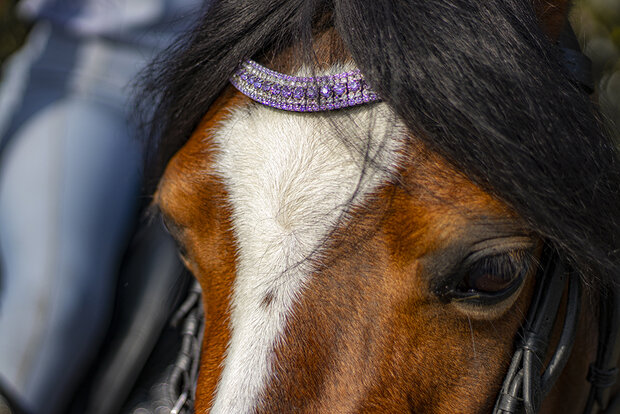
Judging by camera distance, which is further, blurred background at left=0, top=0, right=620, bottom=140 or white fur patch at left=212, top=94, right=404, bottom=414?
blurred background at left=0, top=0, right=620, bottom=140

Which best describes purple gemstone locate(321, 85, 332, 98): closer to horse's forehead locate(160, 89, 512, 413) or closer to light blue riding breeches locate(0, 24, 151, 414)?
horse's forehead locate(160, 89, 512, 413)

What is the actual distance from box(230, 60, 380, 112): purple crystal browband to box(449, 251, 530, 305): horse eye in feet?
0.95

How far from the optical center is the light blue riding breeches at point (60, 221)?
145 cm

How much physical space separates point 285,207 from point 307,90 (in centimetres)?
19

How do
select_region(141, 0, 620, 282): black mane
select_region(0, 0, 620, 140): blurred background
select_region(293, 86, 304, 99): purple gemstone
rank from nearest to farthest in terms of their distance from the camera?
1. select_region(141, 0, 620, 282): black mane
2. select_region(293, 86, 304, 99): purple gemstone
3. select_region(0, 0, 620, 140): blurred background

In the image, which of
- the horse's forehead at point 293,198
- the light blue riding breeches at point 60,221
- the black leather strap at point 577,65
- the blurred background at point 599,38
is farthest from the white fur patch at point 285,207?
the light blue riding breeches at point 60,221

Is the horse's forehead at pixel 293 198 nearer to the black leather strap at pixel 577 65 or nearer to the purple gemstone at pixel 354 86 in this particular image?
the purple gemstone at pixel 354 86

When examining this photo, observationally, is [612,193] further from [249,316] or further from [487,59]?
[249,316]

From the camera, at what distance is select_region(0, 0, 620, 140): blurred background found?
1207 millimetres

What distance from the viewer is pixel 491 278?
868 mm

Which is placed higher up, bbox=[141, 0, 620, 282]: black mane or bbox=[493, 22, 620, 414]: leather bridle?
bbox=[141, 0, 620, 282]: black mane

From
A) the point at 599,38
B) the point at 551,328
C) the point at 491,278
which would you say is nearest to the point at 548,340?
the point at 551,328

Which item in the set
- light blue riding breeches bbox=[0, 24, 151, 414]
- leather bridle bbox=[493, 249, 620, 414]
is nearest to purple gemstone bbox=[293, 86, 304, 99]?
leather bridle bbox=[493, 249, 620, 414]

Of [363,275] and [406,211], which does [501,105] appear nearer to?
[406,211]
